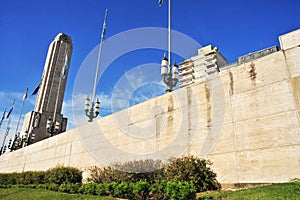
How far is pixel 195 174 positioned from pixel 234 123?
2.04m

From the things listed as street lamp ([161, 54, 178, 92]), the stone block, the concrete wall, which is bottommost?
the concrete wall

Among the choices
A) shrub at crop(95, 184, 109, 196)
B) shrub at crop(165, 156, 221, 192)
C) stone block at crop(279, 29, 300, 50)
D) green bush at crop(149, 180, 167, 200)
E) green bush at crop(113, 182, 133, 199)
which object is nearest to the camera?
green bush at crop(149, 180, 167, 200)

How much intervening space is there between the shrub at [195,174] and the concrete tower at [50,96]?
2458cm

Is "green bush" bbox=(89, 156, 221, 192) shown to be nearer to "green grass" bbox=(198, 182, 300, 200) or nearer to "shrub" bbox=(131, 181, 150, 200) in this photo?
"shrub" bbox=(131, 181, 150, 200)

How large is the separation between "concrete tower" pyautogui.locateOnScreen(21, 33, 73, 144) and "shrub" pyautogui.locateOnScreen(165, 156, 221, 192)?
24576 mm

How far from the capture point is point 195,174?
23.0ft

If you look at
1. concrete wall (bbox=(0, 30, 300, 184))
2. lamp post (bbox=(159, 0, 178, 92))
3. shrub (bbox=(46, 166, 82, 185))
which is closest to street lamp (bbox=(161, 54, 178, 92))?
lamp post (bbox=(159, 0, 178, 92))

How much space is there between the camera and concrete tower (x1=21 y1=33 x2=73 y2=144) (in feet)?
99.2

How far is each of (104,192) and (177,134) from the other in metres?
3.42

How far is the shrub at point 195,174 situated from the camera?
697 cm

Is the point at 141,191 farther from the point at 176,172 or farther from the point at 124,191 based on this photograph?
the point at 176,172

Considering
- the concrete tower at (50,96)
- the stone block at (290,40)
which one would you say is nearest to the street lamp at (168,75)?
the stone block at (290,40)

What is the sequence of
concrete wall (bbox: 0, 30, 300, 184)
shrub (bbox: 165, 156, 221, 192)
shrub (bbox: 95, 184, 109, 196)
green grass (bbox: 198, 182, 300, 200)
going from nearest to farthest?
green grass (bbox: 198, 182, 300, 200), concrete wall (bbox: 0, 30, 300, 184), shrub (bbox: 165, 156, 221, 192), shrub (bbox: 95, 184, 109, 196)

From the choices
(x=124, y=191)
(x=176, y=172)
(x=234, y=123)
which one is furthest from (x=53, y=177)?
(x=234, y=123)
